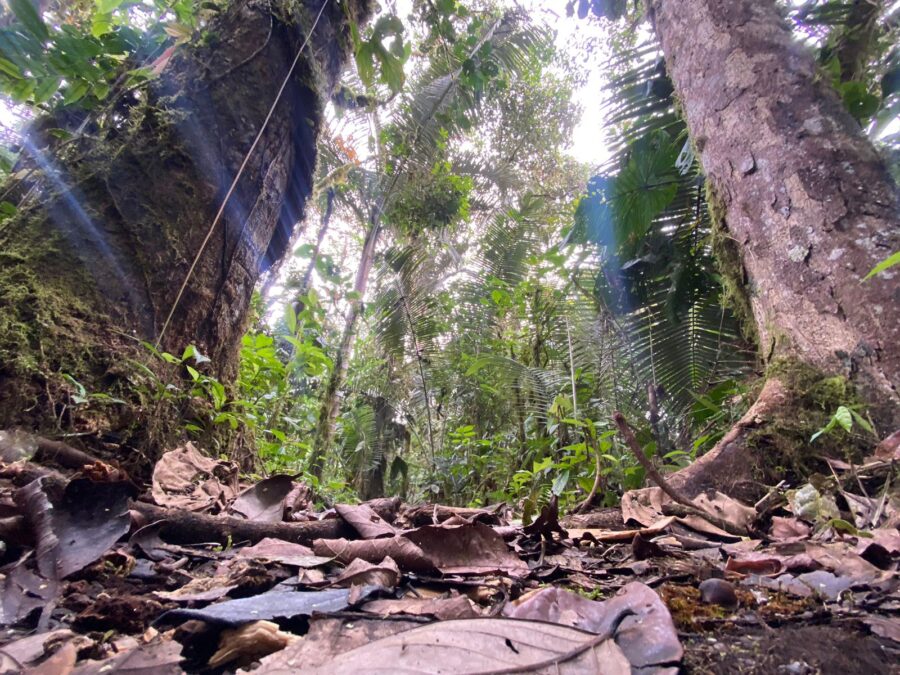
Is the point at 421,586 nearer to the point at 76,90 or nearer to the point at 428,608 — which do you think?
the point at 428,608

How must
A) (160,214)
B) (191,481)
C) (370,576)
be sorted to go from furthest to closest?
1. (160,214)
2. (191,481)
3. (370,576)

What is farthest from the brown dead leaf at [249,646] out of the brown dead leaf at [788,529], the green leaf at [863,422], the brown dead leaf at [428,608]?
the green leaf at [863,422]

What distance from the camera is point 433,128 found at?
20.7ft

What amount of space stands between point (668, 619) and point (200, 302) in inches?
77.9

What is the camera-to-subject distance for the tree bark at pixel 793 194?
159cm

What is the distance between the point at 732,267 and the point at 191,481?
2.24 m

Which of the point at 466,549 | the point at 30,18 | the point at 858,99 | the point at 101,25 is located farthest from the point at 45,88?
the point at 858,99

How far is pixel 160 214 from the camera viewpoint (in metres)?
1.95

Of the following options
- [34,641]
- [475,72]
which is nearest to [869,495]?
[34,641]

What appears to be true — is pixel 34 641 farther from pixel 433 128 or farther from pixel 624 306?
pixel 433 128

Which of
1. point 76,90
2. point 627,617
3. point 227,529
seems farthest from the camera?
point 76,90

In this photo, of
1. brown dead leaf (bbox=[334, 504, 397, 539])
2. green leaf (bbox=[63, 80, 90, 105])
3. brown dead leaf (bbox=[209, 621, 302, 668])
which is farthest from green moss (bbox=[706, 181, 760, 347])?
green leaf (bbox=[63, 80, 90, 105])

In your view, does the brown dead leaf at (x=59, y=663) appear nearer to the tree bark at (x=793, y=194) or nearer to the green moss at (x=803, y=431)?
the green moss at (x=803, y=431)

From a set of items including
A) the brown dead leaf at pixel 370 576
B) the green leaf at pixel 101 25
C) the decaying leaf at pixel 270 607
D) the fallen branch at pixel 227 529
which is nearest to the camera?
the decaying leaf at pixel 270 607
